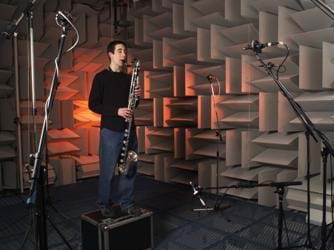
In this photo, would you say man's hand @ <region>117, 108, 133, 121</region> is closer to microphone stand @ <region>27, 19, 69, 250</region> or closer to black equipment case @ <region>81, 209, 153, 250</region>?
black equipment case @ <region>81, 209, 153, 250</region>

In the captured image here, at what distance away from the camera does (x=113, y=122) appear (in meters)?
2.76

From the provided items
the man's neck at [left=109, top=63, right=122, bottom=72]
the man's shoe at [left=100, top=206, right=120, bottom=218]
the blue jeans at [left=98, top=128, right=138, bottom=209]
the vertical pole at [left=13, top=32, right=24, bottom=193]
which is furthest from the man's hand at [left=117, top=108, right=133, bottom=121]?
the vertical pole at [left=13, top=32, right=24, bottom=193]

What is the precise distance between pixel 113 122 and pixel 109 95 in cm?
24

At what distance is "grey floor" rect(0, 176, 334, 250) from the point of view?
2795mm

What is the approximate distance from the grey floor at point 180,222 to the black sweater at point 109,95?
1.05m

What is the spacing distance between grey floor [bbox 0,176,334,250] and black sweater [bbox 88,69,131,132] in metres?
1.05

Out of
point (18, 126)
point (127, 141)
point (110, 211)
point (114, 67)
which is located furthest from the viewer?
point (18, 126)

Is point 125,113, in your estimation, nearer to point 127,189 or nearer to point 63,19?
point 127,189

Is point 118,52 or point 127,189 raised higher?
point 118,52

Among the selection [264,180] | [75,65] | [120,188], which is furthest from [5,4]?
[264,180]

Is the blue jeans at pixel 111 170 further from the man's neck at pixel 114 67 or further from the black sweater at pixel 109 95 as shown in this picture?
the man's neck at pixel 114 67

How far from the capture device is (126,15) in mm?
5426

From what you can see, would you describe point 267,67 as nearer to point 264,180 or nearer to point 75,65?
point 264,180

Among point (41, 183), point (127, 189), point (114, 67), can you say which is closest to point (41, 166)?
point (41, 183)
